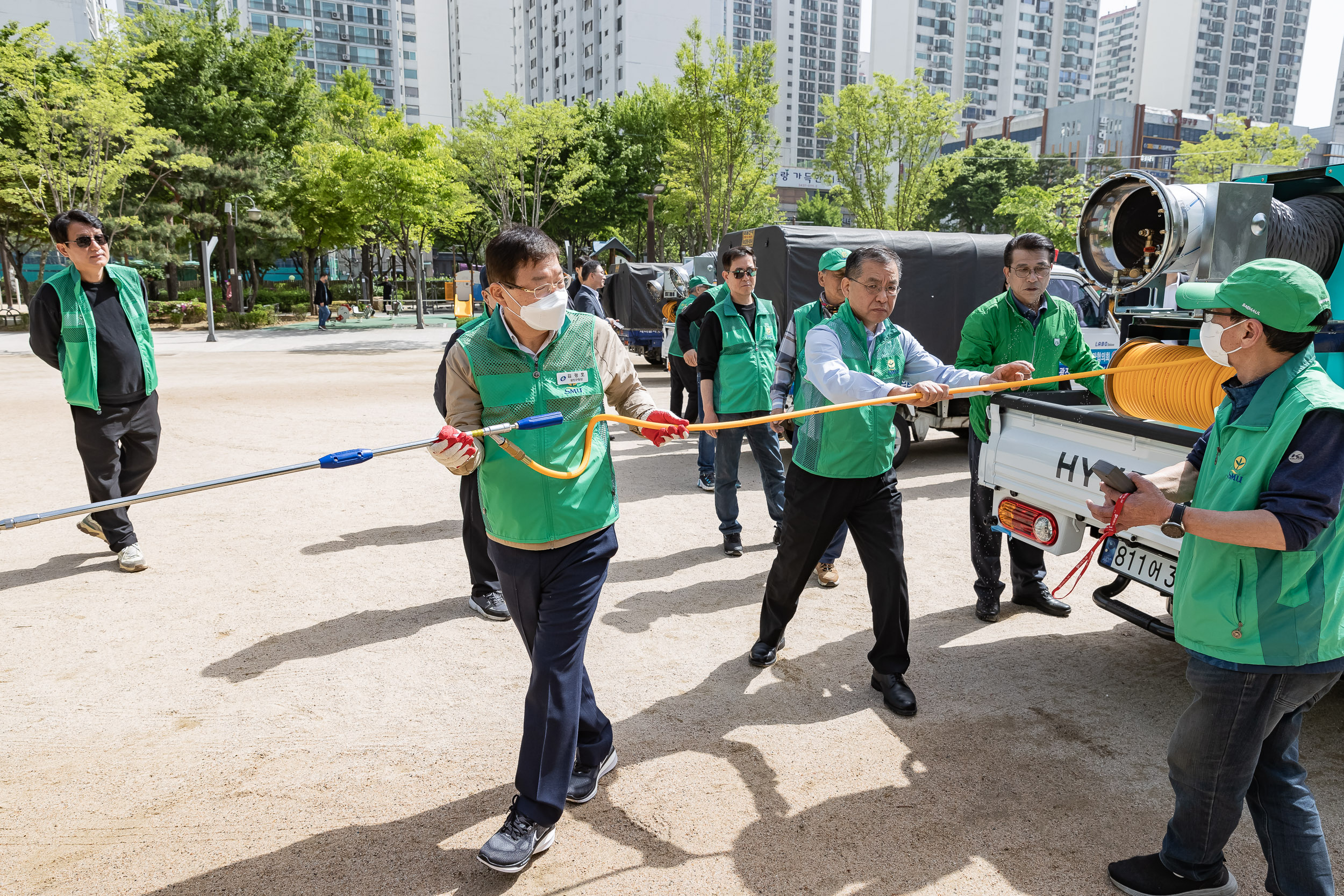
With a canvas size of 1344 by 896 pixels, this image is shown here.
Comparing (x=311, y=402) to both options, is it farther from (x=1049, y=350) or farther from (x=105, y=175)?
(x=105, y=175)

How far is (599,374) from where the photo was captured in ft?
9.99

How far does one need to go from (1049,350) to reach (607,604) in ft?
9.25

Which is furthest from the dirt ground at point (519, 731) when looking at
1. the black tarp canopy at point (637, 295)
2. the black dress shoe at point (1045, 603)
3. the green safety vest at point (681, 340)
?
the black tarp canopy at point (637, 295)

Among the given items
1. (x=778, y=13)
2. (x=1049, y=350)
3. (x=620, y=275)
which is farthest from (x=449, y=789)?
(x=778, y=13)

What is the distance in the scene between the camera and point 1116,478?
2225 mm

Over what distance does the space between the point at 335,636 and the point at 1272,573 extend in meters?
4.19

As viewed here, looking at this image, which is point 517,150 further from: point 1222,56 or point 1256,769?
point 1222,56

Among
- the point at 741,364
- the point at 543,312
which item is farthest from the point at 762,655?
the point at 741,364

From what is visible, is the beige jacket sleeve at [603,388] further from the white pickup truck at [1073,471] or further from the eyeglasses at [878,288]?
the white pickup truck at [1073,471]

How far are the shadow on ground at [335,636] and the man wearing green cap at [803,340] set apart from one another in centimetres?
219

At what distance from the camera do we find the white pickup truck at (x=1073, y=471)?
11.3 ft

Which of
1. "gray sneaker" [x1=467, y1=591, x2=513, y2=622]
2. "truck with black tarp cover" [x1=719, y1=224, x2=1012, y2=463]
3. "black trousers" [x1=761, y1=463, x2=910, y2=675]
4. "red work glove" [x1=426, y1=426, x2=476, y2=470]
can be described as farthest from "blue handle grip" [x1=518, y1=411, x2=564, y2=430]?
"truck with black tarp cover" [x1=719, y1=224, x2=1012, y2=463]

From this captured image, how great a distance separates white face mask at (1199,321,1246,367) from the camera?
2.26 meters

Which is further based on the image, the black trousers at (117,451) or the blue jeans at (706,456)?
the blue jeans at (706,456)
